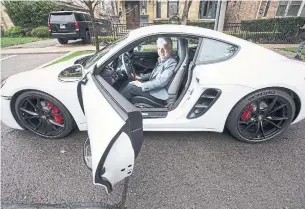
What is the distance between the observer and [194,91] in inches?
87.7

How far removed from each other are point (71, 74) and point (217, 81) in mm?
1684

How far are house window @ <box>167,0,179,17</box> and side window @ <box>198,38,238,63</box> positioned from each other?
17103mm

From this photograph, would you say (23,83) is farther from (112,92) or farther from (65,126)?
(112,92)

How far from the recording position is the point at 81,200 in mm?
1847

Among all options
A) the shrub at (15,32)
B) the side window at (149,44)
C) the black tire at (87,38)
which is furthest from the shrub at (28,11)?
the side window at (149,44)

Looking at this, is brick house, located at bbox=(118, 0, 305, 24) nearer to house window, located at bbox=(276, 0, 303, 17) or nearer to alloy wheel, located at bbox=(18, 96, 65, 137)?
house window, located at bbox=(276, 0, 303, 17)

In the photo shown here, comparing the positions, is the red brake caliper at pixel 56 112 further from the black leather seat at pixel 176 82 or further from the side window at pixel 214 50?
the side window at pixel 214 50

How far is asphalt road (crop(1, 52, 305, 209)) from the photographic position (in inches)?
72.0

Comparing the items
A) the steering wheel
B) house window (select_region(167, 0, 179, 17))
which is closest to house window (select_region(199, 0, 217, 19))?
house window (select_region(167, 0, 179, 17))

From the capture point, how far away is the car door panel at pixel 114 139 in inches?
46.8

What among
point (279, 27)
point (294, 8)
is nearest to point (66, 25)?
point (279, 27)

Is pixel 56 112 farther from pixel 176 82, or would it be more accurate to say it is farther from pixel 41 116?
pixel 176 82

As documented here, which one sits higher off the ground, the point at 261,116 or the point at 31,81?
the point at 31,81

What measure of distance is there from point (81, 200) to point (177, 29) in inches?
81.9
